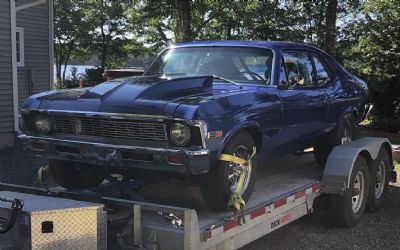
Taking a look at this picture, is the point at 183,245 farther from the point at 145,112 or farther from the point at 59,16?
the point at 59,16

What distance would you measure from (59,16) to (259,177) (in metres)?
30.7

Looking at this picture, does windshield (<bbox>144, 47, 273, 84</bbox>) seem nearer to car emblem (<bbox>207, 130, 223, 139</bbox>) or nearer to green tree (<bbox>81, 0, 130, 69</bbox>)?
car emblem (<bbox>207, 130, 223, 139</bbox>)

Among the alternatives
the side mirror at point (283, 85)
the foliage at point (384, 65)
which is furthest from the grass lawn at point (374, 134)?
the side mirror at point (283, 85)

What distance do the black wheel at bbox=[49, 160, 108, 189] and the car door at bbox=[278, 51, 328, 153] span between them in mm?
1749

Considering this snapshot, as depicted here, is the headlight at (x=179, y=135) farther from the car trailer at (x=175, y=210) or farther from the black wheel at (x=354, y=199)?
the black wheel at (x=354, y=199)

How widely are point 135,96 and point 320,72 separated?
115 inches

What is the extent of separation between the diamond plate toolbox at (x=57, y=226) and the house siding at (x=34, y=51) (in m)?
9.61

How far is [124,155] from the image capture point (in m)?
4.07

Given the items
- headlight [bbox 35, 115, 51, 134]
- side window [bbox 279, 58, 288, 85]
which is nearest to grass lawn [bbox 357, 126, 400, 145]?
side window [bbox 279, 58, 288, 85]

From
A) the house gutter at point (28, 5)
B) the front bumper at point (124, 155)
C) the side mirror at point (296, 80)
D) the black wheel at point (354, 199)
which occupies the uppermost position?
the house gutter at point (28, 5)

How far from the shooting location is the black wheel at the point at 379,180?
6512 millimetres

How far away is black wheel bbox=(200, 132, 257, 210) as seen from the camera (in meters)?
4.15

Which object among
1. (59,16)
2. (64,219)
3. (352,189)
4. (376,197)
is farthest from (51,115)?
(59,16)

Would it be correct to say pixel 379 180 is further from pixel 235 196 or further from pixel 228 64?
pixel 235 196
